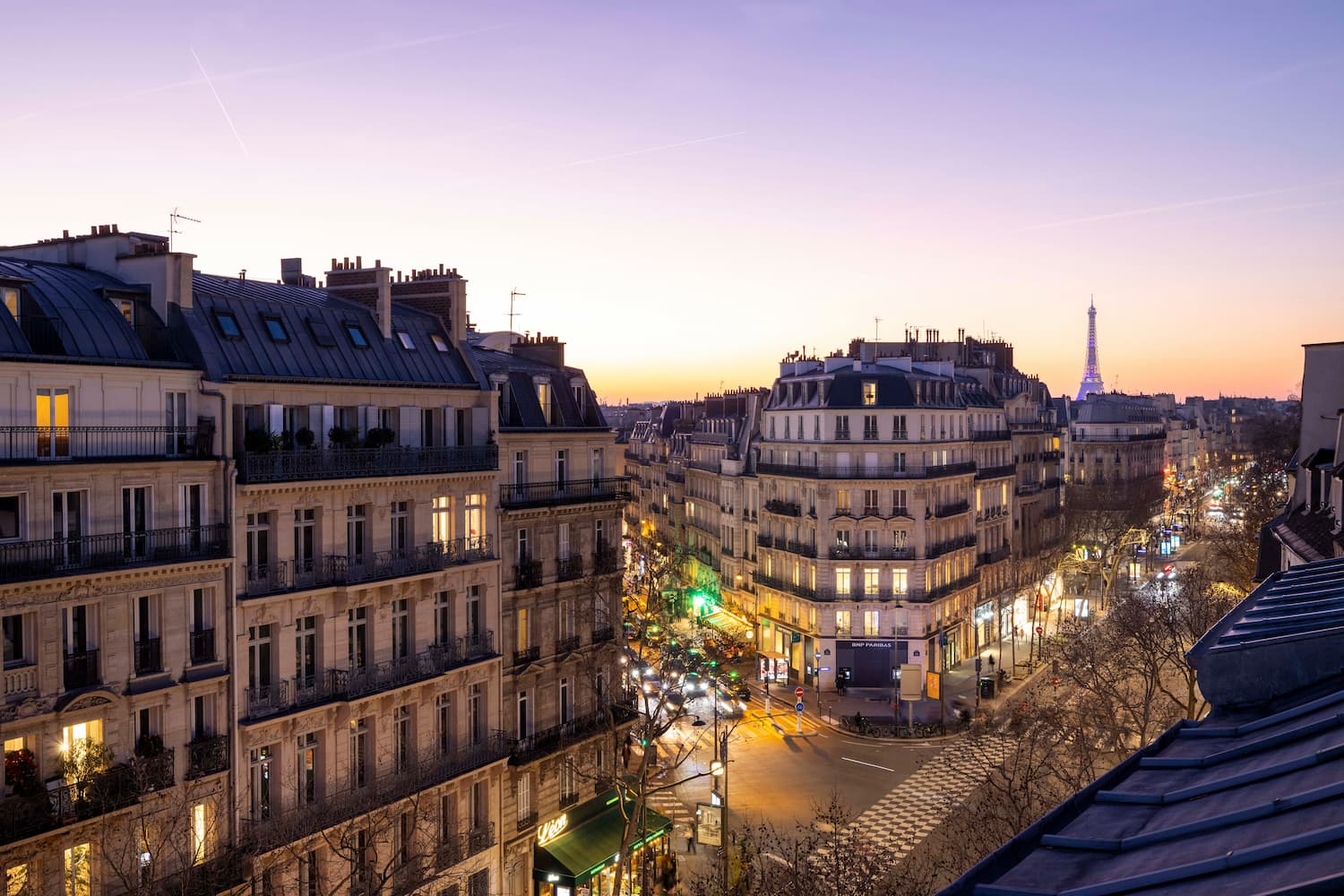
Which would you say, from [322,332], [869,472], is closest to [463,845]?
[322,332]

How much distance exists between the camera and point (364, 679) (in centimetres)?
2711

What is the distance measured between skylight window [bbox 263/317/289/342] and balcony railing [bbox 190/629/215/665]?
763cm

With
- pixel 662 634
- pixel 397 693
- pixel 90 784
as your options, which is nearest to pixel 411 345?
pixel 397 693

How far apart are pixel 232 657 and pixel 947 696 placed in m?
40.2

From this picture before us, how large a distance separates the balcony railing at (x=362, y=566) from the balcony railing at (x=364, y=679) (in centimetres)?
225

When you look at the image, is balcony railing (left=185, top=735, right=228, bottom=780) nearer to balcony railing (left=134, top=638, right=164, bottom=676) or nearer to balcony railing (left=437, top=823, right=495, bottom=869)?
balcony railing (left=134, top=638, right=164, bottom=676)

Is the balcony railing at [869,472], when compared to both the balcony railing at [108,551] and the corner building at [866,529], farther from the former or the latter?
the balcony railing at [108,551]

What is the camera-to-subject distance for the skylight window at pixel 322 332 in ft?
92.1

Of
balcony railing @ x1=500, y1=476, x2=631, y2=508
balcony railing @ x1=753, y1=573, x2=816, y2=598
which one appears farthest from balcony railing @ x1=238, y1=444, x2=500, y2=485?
balcony railing @ x1=753, y1=573, x2=816, y2=598

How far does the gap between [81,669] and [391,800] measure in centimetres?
881

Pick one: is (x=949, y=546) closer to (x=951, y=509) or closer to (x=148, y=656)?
(x=951, y=509)

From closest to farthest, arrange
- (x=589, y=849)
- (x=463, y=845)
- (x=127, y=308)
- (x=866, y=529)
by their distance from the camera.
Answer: (x=127, y=308)
(x=463, y=845)
(x=589, y=849)
(x=866, y=529)

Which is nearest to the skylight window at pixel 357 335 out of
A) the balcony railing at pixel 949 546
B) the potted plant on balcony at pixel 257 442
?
the potted plant on balcony at pixel 257 442

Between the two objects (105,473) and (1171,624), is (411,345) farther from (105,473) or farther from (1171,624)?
(1171,624)
